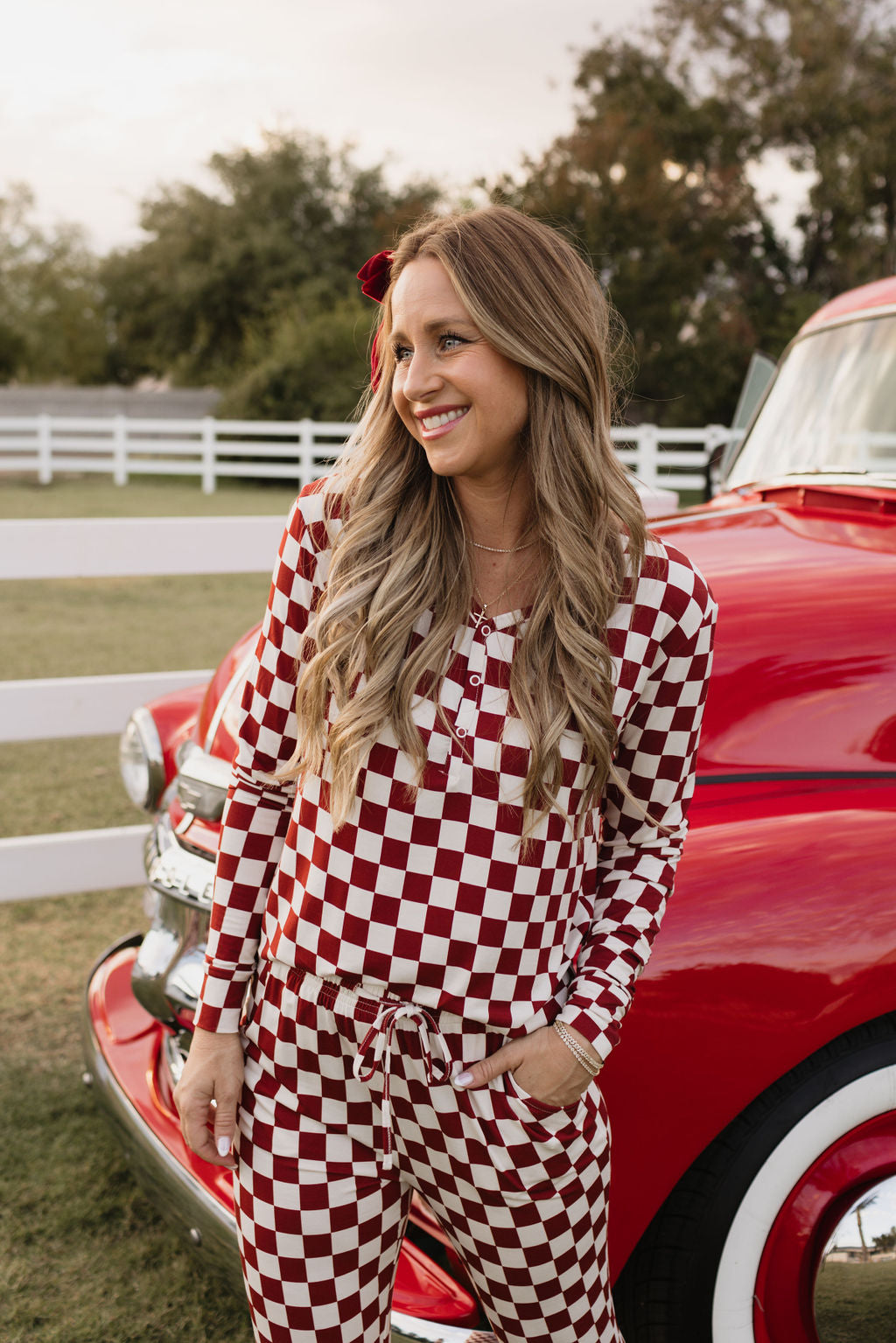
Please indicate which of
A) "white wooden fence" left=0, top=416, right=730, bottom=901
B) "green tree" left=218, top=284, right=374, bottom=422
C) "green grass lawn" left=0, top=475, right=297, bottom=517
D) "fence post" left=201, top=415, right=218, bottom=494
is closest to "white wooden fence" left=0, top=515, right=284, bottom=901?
"white wooden fence" left=0, top=416, right=730, bottom=901

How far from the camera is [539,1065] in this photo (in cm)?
132

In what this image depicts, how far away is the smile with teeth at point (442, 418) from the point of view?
1334 millimetres

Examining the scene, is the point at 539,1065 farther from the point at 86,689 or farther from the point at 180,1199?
the point at 86,689

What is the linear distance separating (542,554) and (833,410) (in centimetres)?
170

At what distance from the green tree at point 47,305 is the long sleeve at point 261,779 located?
4206 cm

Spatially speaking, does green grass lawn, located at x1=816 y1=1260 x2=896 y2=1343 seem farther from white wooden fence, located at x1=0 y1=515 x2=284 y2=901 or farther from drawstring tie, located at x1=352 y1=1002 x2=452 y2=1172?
white wooden fence, located at x1=0 y1=515 x2=284 y2=901

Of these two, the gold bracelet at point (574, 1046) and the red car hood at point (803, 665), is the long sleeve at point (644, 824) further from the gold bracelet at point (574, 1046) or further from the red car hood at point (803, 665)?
the red car hood at point (803, 665)

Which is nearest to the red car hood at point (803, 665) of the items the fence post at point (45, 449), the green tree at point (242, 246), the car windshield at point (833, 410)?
the car windshield at point (833, 410)

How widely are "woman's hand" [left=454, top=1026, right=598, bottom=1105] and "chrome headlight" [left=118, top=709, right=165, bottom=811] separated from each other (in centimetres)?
153

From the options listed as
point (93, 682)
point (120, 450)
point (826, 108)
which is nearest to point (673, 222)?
point (826, 108)

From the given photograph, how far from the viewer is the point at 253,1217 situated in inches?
52.9

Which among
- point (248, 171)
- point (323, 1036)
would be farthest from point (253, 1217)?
point (248, 171)

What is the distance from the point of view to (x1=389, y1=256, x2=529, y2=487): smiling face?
51.6 inches

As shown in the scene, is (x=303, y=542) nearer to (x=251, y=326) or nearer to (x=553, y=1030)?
(x=553, y=1030)
